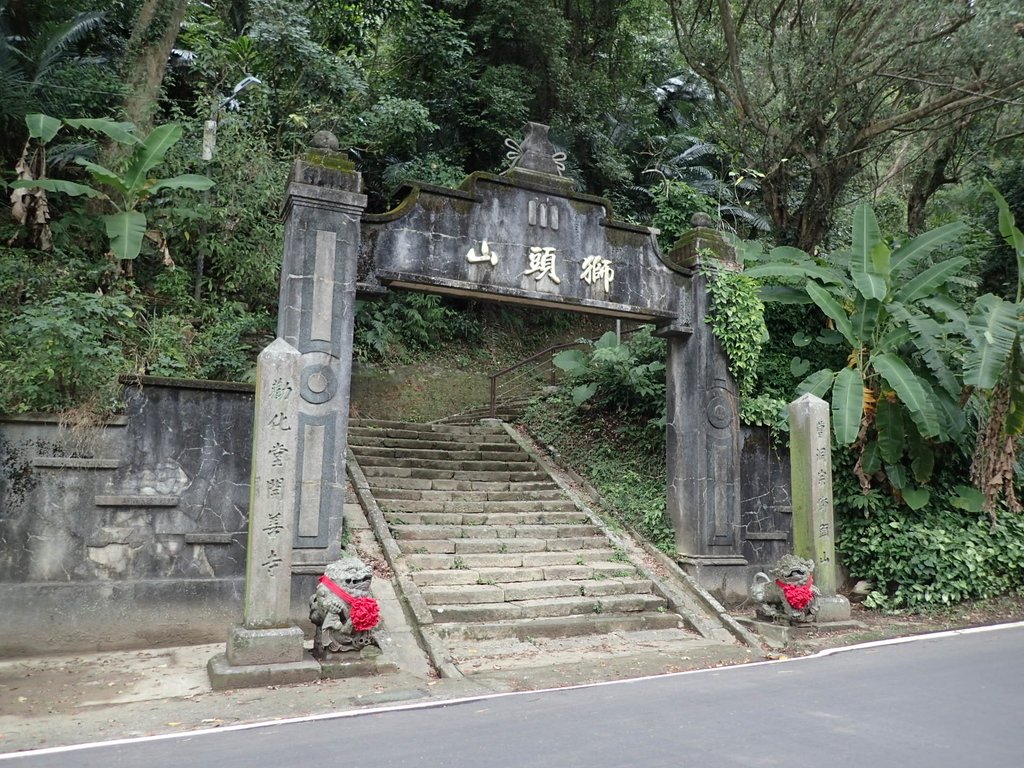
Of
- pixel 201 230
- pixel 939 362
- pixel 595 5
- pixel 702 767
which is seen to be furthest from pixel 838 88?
pixel 702 767

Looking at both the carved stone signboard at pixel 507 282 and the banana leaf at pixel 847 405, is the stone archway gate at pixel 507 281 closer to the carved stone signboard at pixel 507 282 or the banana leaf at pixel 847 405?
the carved stone signboard at pixel 507 282

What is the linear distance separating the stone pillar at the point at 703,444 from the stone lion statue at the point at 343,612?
4401 mm

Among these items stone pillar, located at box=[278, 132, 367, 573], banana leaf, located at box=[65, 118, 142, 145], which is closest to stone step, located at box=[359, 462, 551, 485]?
stone pillar, located at box=[278, 132, 367, 573]

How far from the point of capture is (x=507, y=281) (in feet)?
28.6

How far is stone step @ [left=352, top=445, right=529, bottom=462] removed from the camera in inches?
429

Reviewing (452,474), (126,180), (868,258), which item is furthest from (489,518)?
(126,180)

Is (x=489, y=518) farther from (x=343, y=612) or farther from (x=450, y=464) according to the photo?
(x=343, y=612)

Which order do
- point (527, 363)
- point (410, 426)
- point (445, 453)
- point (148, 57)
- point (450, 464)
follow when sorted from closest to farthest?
point (450, 464) → point (148, 57) → point (445, 453) → point (410, 426) → point (527, 363)

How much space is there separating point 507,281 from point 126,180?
4786mm

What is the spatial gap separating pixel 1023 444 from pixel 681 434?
5.06m

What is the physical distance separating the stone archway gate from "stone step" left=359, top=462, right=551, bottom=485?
7.51ft

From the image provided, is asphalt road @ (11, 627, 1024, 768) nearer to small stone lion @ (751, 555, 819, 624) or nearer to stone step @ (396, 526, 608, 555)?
small stone lion @ (751, 555, 819, 624)

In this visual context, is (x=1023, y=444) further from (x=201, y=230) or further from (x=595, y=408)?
(x=201, y=230)

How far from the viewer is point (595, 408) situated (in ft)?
41.0
